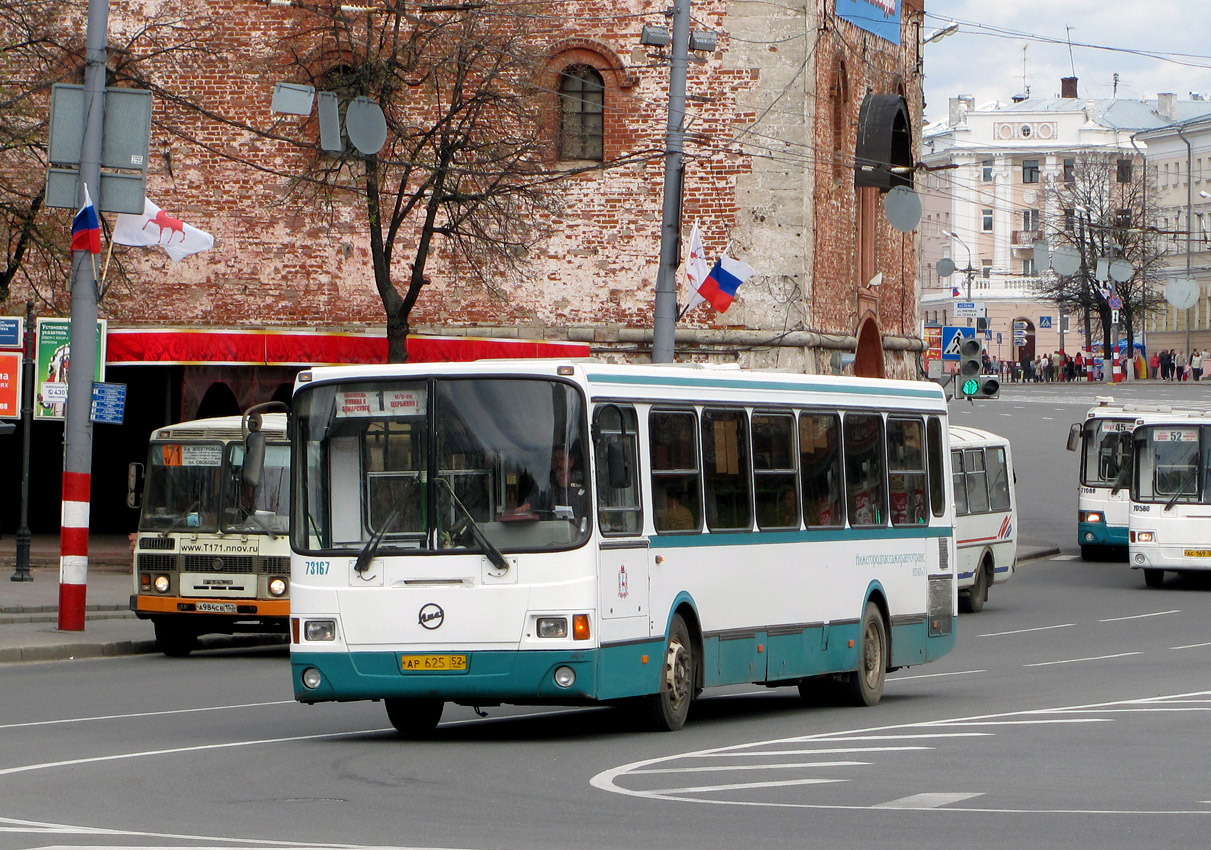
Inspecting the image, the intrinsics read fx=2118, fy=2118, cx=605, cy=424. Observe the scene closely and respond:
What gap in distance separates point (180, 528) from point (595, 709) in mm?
7136

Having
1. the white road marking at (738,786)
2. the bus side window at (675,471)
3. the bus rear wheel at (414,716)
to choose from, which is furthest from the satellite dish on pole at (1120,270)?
the white road marking at (738,786)

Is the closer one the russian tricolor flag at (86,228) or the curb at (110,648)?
the curb at (110,648)

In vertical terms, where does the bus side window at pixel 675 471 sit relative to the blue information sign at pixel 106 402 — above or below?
below

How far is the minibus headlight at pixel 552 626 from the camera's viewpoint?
12.7 meters

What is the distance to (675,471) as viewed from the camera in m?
13.9

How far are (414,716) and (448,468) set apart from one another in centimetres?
186

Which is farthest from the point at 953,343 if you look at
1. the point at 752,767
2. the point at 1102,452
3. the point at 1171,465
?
the point at 752,767

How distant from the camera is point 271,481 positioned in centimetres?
2141

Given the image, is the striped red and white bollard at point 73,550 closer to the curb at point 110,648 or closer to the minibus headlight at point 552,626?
the curb at point 110,648

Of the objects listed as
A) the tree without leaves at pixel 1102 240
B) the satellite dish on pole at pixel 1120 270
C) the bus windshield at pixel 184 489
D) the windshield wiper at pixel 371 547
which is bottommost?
the windshield wiper at pixel 371 547

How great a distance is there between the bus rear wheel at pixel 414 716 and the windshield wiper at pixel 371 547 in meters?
1.13

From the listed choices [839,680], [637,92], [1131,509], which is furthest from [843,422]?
[637,92]

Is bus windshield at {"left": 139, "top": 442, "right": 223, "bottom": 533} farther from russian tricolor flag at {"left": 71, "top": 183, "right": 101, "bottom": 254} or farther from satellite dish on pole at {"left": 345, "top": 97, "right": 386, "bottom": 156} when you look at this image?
satellite dish on pole at {"left": 345, "top": 97, "right": 386, "bottom": 156}

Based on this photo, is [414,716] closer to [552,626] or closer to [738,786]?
[552,626]
